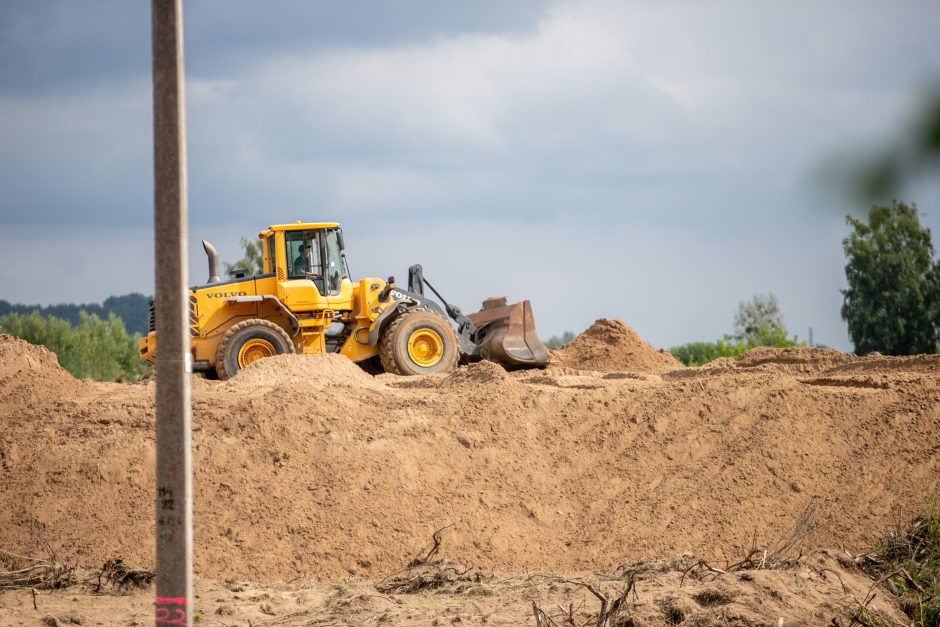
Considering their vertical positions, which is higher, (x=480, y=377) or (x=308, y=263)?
(x=308, y=263)

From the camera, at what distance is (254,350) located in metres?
15.9

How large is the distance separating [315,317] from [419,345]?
1.78m

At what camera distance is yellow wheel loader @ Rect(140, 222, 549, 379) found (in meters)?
16.0

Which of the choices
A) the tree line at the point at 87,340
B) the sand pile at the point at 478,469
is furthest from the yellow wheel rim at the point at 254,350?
the tree line at the point at 87,340

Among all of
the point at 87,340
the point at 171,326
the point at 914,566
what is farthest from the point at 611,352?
the point at 87,340

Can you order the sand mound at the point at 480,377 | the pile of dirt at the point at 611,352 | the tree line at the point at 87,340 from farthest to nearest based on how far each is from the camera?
the tree line at the point at 87,340
the pile of dirt at the point at 611,352
the sand mound at the point at 480,377

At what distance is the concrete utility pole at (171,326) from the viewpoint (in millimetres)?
4215

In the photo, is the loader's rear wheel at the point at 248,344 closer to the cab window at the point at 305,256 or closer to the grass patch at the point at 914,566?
the cab window at the point at 305,256

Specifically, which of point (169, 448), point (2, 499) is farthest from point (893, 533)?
point (2, 499)

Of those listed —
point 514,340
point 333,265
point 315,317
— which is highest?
point 333,265

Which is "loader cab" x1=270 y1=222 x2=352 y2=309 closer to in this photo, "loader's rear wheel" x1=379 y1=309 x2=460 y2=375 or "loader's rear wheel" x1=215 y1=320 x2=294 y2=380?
"loader's rear wheel" x1=215 y1=320 x2=294 y2=380

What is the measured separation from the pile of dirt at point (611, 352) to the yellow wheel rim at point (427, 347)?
312 cm

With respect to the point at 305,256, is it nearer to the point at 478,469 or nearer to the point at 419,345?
the point at 419,345

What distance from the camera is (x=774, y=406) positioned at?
38.4ft
